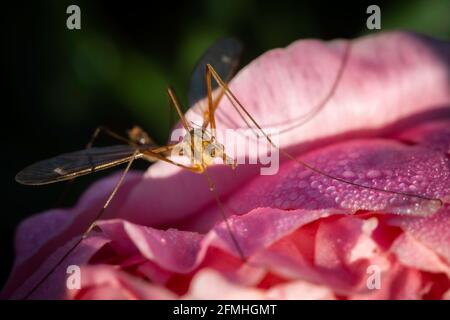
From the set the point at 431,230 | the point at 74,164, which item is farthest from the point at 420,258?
the point at 74,164

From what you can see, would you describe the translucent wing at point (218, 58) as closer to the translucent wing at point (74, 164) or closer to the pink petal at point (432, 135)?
the translucent wing at point (74, 164)

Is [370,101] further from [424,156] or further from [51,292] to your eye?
[51,292]

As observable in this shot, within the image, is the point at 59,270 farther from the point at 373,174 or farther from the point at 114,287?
the point at 373,174

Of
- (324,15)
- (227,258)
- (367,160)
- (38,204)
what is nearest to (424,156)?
(367,160)

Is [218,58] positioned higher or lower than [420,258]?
higher

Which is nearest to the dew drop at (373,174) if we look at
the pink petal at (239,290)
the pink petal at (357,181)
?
the pink petal at (357,181)

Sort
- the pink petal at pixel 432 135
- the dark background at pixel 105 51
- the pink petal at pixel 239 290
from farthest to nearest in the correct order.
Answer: the dark background at pixel 105 51, the pink petal at pixel 432 135, the pink petal at pixel 239 290
